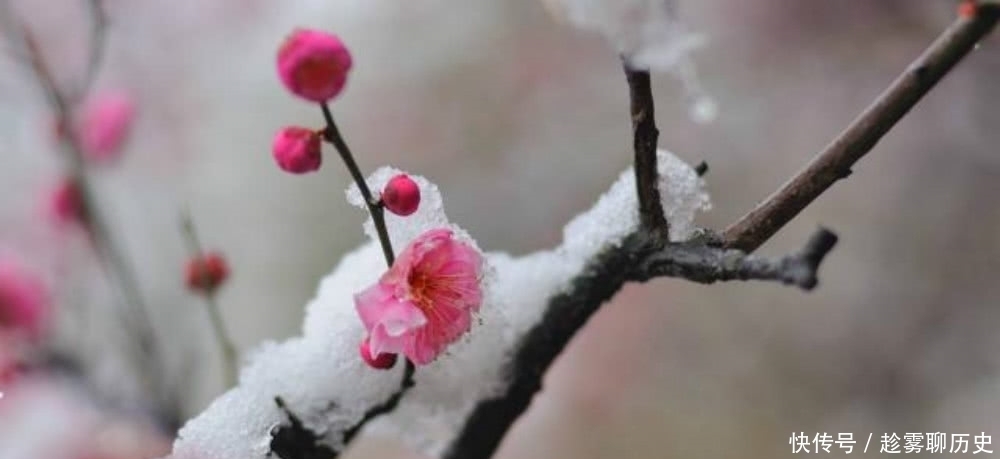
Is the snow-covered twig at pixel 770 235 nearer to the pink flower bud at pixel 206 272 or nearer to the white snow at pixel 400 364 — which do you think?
the white snow at pixel 400 364

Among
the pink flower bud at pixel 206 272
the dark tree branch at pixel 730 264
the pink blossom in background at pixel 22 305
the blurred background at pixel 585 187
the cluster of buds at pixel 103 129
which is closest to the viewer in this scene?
the dark tree branch at pixel 730 264

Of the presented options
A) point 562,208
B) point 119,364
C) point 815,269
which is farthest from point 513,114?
point 815,269

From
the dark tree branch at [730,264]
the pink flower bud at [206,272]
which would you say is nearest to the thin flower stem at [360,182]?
the dark tree branch at [730,264]

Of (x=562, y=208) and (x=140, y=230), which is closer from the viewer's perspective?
(x=562, y=208)

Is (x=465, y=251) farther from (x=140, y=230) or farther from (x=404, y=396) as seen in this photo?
(x=140, y=230)

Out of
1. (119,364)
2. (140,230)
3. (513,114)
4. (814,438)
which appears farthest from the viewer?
(140,230)

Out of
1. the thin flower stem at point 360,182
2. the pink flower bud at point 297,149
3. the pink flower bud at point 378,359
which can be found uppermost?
the pink flower bud at point 297,149

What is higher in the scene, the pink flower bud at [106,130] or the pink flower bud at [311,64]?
the pink flower bud at [106,130]
